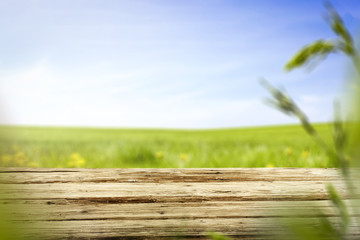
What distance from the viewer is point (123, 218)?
1702 millimetres

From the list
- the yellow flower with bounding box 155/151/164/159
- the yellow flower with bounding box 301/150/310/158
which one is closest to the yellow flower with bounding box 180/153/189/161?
the yellow flower with bounding box 155/151/164/159

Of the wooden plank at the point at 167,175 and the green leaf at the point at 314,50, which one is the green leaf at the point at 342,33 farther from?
the wooden plank at the point at 167,175

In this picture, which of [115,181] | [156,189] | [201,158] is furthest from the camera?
[201,158]

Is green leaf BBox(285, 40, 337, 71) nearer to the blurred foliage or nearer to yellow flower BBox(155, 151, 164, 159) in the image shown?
the blurred foliage

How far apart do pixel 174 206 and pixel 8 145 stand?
1.69 metres

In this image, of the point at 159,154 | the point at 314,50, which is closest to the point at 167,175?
the point at 159,154

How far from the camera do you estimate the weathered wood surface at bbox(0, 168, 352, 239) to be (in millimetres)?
1597

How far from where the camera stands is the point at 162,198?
1917 mm

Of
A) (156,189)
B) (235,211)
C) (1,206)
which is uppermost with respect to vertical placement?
(1,206)

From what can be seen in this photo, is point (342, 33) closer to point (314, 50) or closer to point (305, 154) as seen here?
point (314, 50)

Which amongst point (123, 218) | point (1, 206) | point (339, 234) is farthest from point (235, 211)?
point (1, 206)

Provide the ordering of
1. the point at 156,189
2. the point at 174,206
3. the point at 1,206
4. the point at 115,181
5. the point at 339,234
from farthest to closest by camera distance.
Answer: the point at 115,181 → the point at 156,189 → the point at 174,206 → the point at 339,234 → the point at 1,206

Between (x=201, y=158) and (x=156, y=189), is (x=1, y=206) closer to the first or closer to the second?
(x=156, y=189)

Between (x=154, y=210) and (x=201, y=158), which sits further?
(x=201, y=158)
